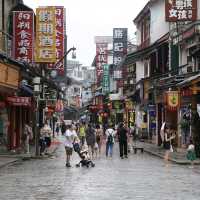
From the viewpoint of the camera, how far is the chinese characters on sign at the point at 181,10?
1446 inches

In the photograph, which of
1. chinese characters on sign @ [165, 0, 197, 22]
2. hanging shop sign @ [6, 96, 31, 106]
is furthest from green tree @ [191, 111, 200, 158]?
hanging shop sign @ [6, 96, 31, 106]

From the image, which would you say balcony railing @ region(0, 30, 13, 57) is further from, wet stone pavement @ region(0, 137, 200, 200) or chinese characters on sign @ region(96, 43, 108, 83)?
chinese characters on sign @ region(96, 43, 108, 83)

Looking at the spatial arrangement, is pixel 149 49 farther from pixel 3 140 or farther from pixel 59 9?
pixel 3 140

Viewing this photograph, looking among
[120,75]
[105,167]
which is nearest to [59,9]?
[105,167]

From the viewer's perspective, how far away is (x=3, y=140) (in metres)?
36.5

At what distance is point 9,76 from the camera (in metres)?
31.7

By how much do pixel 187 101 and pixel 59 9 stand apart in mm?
9832

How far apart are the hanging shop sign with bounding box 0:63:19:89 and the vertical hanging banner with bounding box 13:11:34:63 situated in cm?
251

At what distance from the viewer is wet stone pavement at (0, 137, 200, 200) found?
1583 cm

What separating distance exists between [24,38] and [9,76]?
4.77 metres

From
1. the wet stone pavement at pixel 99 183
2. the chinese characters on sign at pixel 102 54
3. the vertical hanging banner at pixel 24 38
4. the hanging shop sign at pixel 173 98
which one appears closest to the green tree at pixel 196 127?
the hanging shop sign at pixel 173 98

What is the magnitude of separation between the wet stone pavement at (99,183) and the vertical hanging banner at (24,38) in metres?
10.9

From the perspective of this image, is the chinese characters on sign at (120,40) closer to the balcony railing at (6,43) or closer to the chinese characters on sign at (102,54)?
the chinese characters on sign at (102,54)

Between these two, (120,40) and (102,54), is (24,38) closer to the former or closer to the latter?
(120,40)
